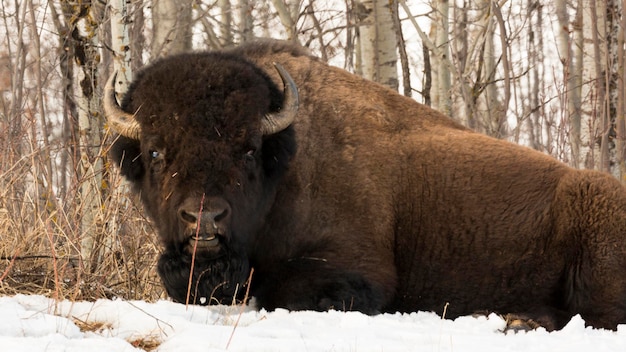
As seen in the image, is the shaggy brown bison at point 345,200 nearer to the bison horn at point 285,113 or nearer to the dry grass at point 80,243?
the bison horn at point 285,113

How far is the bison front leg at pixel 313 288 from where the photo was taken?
5.74 metres

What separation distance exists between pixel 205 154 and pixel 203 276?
34.0 inches

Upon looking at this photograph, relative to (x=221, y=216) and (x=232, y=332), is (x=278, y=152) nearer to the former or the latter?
(x=221, y=216)

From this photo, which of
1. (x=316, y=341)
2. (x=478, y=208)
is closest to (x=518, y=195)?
(x=478, y=208)

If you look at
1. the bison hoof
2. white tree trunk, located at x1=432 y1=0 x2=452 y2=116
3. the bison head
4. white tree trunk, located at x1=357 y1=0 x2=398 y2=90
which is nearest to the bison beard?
the bison head

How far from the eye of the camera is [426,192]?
257 inches

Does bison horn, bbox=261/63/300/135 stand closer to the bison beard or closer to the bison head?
the bison head

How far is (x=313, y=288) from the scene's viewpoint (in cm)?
578

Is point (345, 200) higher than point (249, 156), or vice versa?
point (249, 156)

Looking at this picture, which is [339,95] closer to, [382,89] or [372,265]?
[382,89]

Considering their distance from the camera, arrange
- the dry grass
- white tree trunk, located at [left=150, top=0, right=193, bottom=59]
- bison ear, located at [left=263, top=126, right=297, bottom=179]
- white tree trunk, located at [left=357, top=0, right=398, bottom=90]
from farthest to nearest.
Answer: white tree trunk, located at [left=150, top=0, right=193, bottom=59] < white tree trunk, located at [left=357, top=0, right=398, bottom=90] < the dry grass < bison ear, located at [left=263, top=126, right=297, bottom=179]

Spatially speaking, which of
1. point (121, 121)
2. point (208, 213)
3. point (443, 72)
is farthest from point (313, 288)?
point (443, 72)

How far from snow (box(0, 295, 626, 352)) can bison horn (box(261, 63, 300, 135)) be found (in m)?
1.39

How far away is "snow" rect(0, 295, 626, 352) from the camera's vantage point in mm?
3924
